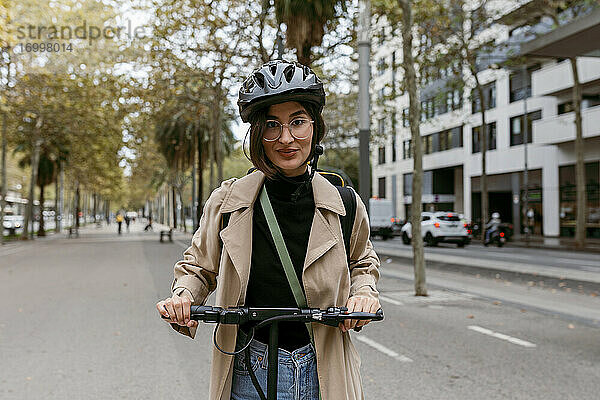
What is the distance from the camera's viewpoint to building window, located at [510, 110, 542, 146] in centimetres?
3609

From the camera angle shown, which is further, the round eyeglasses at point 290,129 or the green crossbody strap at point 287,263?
the round eyeglasses at point 290,129

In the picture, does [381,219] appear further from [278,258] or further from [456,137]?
[278,258]

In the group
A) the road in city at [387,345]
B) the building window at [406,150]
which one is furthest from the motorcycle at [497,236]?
the building window at [406,150]

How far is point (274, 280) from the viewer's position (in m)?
2.08

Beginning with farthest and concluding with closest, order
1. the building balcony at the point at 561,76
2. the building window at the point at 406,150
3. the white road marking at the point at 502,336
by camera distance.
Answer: the building window at the point at 406,150
the building balcony at the point at 561,76
the white road marking at the point at 502,336

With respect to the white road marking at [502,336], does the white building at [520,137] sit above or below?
above

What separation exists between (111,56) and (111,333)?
67.1 feet

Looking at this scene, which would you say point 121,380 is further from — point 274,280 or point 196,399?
point 274,280

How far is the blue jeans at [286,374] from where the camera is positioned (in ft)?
6.79

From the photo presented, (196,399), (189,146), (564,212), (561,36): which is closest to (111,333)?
(196,399)

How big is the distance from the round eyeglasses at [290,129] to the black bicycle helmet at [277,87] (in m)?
0.08

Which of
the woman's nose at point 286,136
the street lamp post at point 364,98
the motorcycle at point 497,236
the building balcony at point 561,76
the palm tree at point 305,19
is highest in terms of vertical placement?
the building balcony at point 561,76

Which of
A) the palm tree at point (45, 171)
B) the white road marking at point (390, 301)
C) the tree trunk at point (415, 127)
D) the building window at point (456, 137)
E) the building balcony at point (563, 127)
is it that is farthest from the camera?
the building window at point (456, 137)

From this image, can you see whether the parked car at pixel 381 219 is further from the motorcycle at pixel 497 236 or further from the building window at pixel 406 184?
the building window at pixel 406 184
